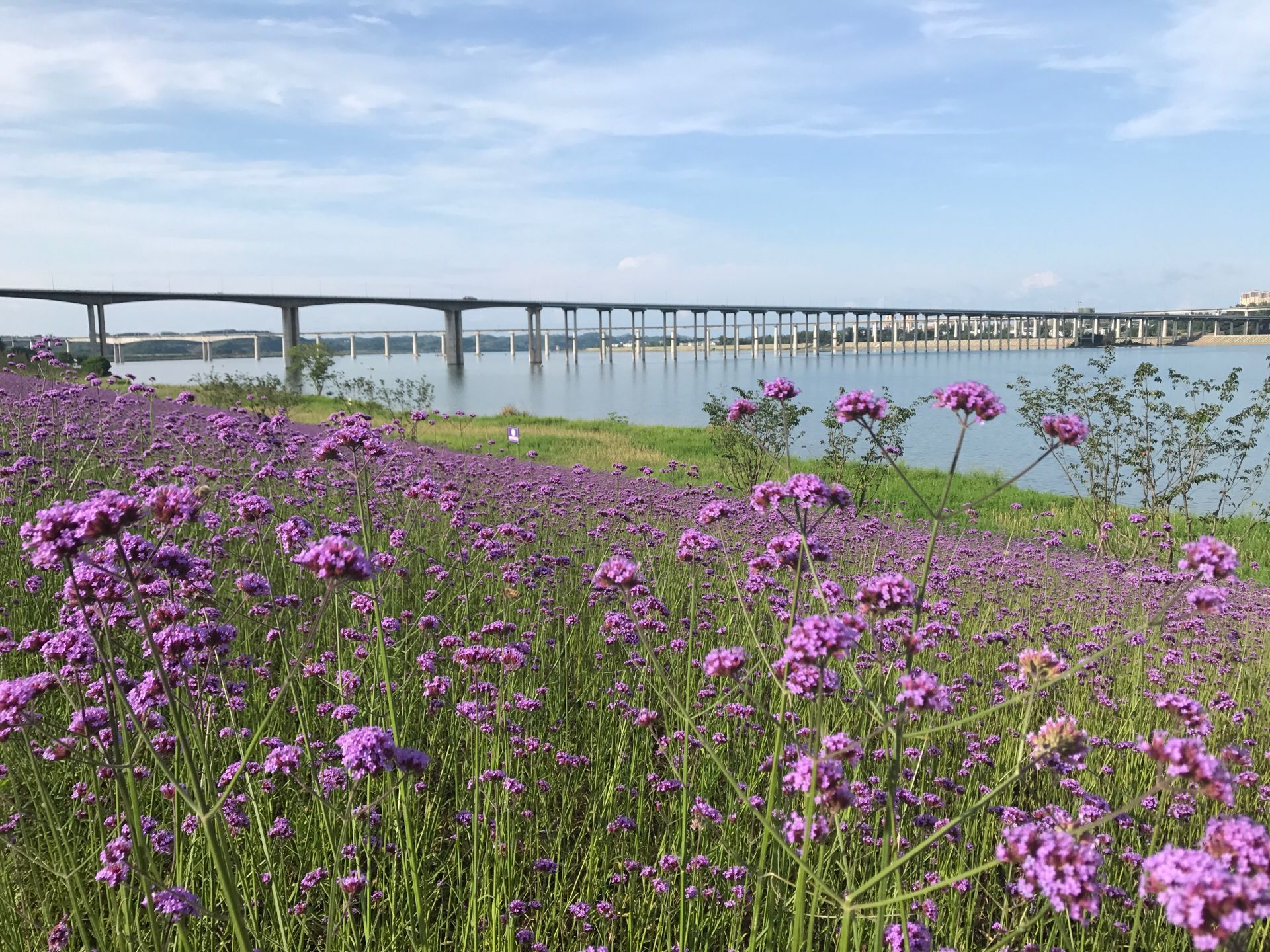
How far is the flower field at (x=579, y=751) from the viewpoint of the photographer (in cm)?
196

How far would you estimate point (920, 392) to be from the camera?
64125 mm

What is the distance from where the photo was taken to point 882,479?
17.3 m

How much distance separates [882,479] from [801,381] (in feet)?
232

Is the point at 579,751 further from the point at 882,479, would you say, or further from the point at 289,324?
the point at 289,324

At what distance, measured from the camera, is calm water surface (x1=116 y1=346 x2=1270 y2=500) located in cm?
3188

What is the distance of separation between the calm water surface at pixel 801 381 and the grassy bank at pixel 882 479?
197cm

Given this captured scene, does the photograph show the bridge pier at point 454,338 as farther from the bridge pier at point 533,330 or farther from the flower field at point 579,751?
the flower field at point 579,751

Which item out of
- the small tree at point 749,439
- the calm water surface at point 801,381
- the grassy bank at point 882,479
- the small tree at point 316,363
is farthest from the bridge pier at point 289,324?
the small tree at point 749,439

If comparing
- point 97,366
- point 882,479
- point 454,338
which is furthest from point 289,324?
point 882,479

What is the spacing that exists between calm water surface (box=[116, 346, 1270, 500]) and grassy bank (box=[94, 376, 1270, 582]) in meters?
1.97

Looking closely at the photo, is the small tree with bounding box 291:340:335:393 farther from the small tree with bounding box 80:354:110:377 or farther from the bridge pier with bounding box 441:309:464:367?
the bridge pier with bounding box 441:309:464:367

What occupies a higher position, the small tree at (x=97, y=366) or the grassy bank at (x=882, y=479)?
the small tree at (x=97, y=366)

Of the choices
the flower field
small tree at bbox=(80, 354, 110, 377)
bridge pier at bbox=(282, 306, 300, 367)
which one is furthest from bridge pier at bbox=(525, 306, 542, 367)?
the flower field

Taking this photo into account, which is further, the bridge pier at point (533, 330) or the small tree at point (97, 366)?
the bridge pier at point (533, 330)
